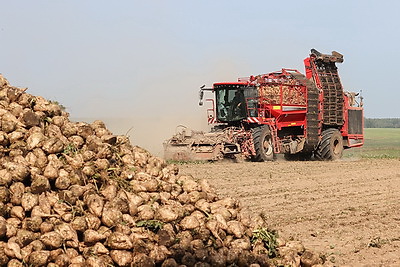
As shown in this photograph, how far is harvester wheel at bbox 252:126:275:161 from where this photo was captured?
776 inches

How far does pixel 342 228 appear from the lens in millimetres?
9906

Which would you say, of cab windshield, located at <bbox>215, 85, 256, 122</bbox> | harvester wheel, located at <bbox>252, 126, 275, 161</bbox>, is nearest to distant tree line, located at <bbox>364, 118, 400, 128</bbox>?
harvester wheel, located at <bbox>252, 126, 275, 161</bbox>

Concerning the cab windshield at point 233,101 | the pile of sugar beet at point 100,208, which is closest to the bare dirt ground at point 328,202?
the pile of sugar beet at point 100,208

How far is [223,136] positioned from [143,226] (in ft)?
45.7

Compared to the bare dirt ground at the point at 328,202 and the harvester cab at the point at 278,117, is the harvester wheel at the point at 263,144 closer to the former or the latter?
the harvester cab at the point at 278,117

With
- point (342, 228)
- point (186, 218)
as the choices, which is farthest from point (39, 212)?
point (342, 228)

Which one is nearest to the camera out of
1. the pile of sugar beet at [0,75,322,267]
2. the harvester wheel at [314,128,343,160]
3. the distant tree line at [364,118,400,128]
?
the pile of sugar beet at [0,75,322,267]

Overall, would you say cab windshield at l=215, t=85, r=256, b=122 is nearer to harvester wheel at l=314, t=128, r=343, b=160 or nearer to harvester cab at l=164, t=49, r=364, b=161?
harvester cab at l=164, t=49, r=364, b=161

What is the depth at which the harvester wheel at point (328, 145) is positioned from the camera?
2247 cm

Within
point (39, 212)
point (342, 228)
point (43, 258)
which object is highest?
point (39, 212)

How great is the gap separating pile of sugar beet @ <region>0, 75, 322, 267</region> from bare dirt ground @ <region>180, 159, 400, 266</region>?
1.55 m

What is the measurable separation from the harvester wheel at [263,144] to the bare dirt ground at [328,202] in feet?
3.13

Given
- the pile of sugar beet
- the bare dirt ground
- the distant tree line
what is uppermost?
the distant tree line

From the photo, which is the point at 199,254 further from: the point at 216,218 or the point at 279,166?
the point at 279,166
